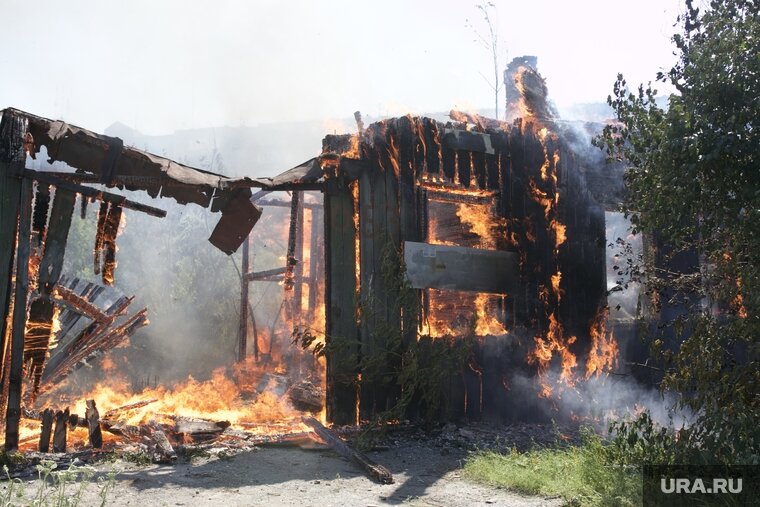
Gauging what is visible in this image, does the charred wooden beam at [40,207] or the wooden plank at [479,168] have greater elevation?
the wooden plank at [479,168]

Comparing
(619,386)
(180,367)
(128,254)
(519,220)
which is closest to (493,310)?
(519,220)

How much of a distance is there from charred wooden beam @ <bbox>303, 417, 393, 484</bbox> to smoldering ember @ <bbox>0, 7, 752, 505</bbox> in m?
0.04

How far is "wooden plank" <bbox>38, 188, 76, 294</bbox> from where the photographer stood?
29.8 ft

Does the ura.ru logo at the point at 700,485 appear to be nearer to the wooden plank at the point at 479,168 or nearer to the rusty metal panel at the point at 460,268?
the rusty metal panel at the point at 460,268

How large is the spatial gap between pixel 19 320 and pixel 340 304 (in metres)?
4.53

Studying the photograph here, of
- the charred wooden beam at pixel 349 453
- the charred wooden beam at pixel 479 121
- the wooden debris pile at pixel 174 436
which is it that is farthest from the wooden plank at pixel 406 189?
the wooden debris pile at pixel 174 436

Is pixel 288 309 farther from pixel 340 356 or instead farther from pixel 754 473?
pixel 754 473

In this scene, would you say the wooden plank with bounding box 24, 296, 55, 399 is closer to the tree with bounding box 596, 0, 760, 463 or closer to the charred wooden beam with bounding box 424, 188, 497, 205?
the charred wooden beam with bounding box 424, 188, 497, 205

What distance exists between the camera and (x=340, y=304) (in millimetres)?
10414

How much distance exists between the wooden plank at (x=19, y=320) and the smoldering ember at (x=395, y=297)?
2cm

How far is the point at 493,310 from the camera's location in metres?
11.3

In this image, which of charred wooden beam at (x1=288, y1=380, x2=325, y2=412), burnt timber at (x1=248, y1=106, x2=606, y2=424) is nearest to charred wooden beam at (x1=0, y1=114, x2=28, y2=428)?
burnt timber at (x1=248, y1=106, x2=606, y2=424)

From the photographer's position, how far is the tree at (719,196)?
557cm

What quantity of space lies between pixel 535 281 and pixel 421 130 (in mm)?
3337
